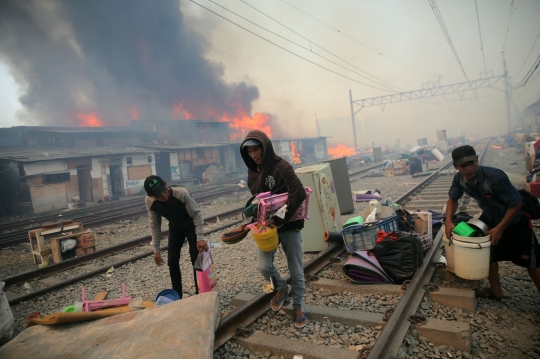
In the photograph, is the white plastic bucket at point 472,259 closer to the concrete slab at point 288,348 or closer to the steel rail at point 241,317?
the concrete slab at point 288,348

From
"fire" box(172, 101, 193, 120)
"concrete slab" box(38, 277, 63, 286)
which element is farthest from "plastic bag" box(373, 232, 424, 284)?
"fire" box(172, 101, 193, 120)

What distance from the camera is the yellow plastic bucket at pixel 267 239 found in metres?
3.13

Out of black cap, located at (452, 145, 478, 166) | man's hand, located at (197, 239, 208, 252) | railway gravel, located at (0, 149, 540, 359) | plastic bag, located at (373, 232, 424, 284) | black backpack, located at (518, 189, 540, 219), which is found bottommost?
railway gravel, located at (0, 149, 540, 359)

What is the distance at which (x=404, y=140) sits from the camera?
250ft

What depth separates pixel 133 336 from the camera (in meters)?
2.55

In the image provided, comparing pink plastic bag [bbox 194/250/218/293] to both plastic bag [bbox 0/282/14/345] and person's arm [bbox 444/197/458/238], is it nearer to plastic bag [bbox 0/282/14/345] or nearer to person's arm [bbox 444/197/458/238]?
plastic bag [bbox 0/282/14/345]

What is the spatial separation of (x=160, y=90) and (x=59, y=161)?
80.5ft

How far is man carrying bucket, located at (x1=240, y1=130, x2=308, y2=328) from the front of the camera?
10.4 ft

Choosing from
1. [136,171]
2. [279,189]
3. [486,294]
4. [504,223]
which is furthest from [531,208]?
[136,171]

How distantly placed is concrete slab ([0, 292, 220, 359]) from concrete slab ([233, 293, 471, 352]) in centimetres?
135

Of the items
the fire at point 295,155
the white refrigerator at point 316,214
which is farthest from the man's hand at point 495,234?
the fire at point 295,155

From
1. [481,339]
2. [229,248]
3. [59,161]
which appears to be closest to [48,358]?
[481,339]

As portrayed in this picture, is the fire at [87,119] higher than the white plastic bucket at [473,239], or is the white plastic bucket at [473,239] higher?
the fire at [87,119]

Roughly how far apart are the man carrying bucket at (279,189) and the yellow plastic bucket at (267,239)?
0.10 metres
